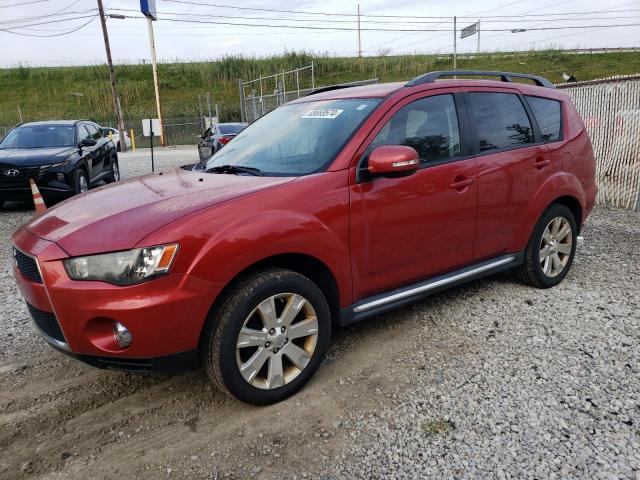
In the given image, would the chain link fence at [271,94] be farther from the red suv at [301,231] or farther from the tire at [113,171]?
the tire at [113,171]

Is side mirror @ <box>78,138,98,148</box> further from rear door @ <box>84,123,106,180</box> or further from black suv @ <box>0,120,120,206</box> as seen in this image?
rear door @ <box>84,123,106,180</box>

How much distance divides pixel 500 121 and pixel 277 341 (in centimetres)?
254

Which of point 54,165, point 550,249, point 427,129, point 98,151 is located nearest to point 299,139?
point 427,129

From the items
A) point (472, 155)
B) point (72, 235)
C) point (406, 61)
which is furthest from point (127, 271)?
point (406, 61)

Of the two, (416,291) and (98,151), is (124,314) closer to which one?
(416,291)

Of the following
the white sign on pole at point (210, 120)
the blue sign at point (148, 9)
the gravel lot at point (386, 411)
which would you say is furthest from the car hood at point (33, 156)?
the blue sign at point (148, 9)

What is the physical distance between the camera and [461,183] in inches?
141

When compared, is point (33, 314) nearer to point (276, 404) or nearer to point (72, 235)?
point (72, 235)

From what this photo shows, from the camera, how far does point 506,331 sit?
145 inches

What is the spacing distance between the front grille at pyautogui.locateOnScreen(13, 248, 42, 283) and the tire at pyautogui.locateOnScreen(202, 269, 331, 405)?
3.07 feet

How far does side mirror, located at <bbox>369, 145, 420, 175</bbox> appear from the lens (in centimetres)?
296

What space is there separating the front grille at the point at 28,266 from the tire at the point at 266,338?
3.07ft

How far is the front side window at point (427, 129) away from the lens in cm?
335

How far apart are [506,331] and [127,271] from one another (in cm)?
266
